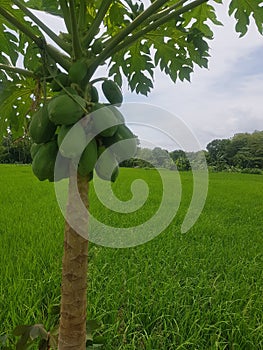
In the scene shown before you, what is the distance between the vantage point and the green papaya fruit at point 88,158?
2.43ft

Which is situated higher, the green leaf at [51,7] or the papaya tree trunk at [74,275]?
the green leaf at [51,7]

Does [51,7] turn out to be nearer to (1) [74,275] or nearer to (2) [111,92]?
(2) [111,92]

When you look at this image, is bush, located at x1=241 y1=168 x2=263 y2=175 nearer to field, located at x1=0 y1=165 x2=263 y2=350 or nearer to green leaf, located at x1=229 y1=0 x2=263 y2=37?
field, located at x1=0 y1=165 x2=263 y2=350

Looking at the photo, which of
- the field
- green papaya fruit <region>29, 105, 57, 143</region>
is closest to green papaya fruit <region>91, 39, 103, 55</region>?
green papaya fruit <region>29, 105, 57, 143</region>

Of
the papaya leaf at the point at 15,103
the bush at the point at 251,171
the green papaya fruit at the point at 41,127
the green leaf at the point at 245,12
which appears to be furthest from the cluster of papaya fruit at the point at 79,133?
the bush at the point at 251,171

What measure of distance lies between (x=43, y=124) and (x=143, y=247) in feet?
10.3

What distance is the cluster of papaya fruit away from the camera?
74 cm

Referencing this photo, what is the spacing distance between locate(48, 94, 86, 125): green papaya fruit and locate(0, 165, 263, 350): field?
1.52m

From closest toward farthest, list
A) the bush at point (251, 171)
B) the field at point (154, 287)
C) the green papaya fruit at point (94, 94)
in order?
the green papaya fruit at point (94, 94) < the field at point (154, 287) < the bush at point (251, 171)

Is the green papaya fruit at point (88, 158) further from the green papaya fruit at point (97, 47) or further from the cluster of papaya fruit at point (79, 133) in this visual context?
the green papaya fruit at point (97, 47)

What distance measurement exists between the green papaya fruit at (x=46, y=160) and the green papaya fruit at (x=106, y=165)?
4.0 inches

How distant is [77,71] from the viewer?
0.75 m

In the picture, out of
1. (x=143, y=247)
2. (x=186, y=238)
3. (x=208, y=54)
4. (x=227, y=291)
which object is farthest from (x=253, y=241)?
(x=208, y=54)

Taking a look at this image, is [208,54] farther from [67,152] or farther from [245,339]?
[245,339]
